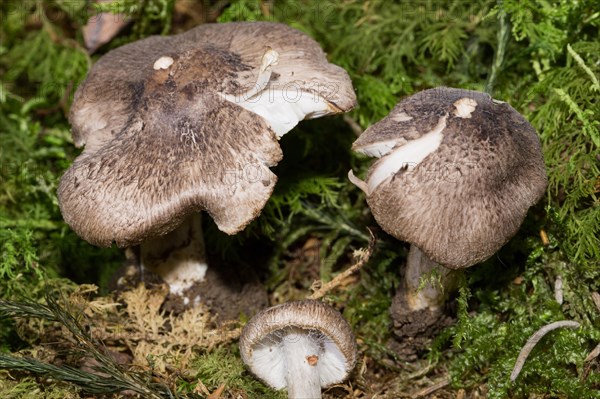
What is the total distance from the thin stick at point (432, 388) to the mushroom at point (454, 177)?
2.63ft

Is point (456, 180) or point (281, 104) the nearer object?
point (456, 180)

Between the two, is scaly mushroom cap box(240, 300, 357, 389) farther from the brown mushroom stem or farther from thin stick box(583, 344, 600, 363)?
thin stick box(583, 344, 600, 363)

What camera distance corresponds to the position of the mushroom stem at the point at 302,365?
2.62 metres

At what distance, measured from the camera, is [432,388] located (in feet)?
9.43

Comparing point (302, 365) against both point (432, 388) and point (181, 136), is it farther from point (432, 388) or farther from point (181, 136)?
point (181, 136)

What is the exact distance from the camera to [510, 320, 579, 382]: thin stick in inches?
102

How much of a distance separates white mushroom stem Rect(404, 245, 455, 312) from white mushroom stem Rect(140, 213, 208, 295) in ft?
3.58

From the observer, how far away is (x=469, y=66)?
352 cm

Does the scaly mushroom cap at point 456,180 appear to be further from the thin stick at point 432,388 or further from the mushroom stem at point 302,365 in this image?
the thin stick at point 432,388

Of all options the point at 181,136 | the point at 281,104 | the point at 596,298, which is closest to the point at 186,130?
the point at 181,136

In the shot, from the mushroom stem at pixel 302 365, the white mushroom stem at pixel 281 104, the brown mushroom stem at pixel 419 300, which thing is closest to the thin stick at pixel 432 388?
the brown mushroom stem at pixel 419 300

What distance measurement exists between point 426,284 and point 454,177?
0.72 metres

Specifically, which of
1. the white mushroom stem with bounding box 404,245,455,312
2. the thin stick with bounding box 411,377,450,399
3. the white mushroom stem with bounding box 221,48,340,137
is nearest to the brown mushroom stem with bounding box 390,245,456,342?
the white mushroom stem with bounding box 404,245,455,312

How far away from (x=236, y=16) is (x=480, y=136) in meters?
1.98
